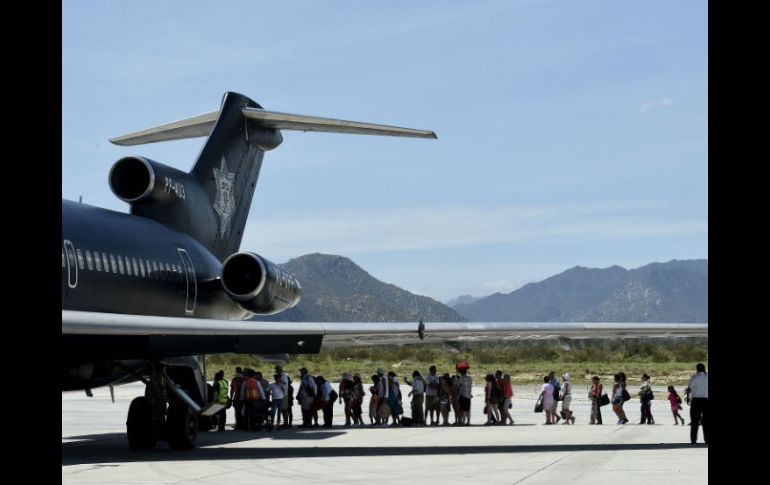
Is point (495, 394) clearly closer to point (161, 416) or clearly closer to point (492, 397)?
point (492, 397)

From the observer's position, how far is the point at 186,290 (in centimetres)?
2003

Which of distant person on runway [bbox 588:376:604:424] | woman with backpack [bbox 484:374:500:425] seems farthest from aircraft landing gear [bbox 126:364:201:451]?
distant person on runway [bbox 588:376:604:424]

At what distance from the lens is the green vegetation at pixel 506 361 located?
6178 cm

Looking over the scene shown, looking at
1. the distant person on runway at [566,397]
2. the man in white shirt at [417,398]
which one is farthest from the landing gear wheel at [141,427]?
the distant person on runway at [566,397]

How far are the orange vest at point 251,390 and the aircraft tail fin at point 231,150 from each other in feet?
10.1

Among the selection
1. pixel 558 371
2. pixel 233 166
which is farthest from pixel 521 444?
pixel 558 371

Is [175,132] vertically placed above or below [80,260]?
above

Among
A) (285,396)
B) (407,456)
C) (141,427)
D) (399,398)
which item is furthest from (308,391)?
(407,456)

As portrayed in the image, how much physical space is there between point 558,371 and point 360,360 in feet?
66.5

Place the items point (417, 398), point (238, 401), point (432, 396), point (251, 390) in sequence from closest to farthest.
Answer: point (251, 390), point (238, 401), point (417, 398), point (432, 396)

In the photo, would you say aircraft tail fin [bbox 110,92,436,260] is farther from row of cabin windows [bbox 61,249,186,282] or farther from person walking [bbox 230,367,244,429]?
person walking [bbox 230,367,244,429]

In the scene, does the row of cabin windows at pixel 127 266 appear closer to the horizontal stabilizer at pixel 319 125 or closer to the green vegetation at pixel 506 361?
the horizontal stabilizer at pixel 319 125

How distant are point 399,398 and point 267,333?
930cm

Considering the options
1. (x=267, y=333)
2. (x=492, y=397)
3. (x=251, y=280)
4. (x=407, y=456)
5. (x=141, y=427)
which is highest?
(x=251, y=280)
